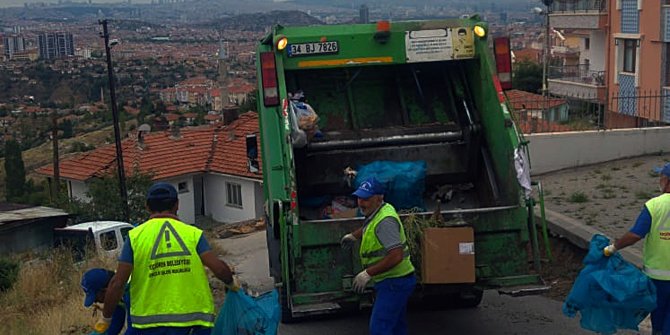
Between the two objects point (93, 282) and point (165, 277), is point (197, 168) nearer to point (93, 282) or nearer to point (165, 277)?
point (93, 282)

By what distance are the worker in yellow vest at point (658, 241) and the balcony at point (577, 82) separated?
65.0 feet

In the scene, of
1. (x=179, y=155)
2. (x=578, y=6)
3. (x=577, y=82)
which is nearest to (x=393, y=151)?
(x=577, y=82)

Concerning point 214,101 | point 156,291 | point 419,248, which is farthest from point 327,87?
point 214,101

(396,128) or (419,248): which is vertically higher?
(396,128)

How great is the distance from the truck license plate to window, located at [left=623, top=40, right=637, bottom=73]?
63.1 ft

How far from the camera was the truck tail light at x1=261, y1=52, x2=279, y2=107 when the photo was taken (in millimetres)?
6312

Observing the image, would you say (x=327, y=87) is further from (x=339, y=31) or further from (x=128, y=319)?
(x=128, y=319)

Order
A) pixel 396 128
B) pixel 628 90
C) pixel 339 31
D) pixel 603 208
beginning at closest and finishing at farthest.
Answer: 1. pixel 339 31
2. pixel 396 128
3. pixel 603 208
4. pixel 628 90

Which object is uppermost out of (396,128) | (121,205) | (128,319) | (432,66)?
(432,66)

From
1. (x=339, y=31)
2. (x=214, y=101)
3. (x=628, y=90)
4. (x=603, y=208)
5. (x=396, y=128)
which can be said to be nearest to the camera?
(x=339, y=31)

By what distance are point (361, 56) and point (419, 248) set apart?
6.03 ft

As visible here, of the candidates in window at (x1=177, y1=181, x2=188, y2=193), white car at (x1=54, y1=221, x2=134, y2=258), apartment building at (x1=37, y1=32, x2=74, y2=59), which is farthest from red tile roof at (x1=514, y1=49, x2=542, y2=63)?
apartment building at (x1=37, y1=32, x2=74, y2=59)

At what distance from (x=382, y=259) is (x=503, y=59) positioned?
2320mm

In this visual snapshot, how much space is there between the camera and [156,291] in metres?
4.27
